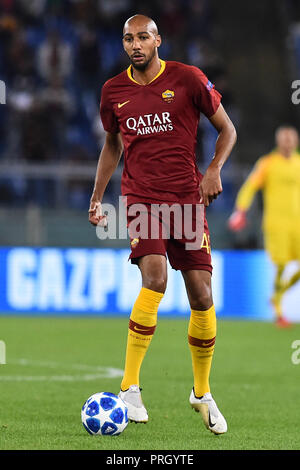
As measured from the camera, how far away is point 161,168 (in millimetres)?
5535

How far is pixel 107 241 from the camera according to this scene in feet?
44.7

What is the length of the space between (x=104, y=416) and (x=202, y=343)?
32.9 inches

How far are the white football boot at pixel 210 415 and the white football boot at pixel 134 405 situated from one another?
31 centimetres

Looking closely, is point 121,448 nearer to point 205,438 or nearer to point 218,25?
point 205,438

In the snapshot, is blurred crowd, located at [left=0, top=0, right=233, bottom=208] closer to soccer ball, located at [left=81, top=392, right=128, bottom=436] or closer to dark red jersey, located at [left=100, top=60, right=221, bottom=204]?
dark red jersey, located at [left=100, top=60, right=221, bottom=204]

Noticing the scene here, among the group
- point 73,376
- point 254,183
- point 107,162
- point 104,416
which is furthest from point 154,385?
point 254,183

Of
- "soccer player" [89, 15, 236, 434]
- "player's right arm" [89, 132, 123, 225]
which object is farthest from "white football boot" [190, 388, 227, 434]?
"player's right arm" [89, 132, 123, 225]

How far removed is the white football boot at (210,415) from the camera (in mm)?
5230

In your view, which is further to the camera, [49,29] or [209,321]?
[49,29]

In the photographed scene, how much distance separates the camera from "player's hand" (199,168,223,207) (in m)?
5.29

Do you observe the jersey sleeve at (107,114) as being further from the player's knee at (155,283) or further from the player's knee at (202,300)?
the player's knee at (202,300)

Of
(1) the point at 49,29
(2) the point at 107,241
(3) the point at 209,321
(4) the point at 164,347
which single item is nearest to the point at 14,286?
(2) the point at 107,241

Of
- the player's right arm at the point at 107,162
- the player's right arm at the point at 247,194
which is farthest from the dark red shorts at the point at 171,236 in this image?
the player's right arm at the point at 247,194

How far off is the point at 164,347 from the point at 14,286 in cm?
382
